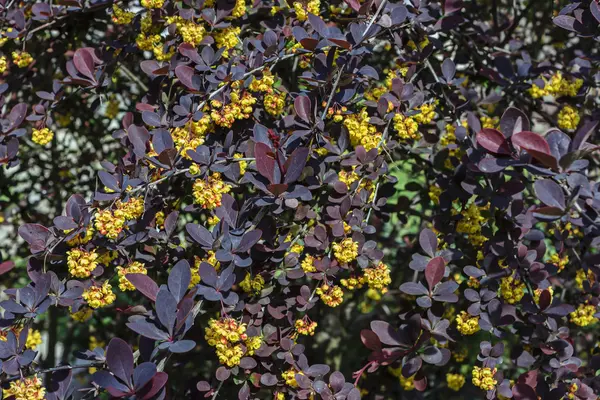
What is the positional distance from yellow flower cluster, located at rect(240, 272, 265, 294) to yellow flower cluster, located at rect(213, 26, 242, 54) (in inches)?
28.6

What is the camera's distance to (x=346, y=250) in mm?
1647

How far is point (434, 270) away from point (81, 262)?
3.00 feet

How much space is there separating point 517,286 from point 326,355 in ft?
5.05

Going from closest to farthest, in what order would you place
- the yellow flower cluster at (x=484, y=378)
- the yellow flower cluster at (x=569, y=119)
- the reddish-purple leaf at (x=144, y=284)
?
1. the reddish-purple leaf at (x=144, y=284)
2. the yellow flower cluster at (x=484, y=378)
3. the yellow flower cluster at (x=569, y=119)

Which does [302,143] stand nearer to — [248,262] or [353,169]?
[353,169]

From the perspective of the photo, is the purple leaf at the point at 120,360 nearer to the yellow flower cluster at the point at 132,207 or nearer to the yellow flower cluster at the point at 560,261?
the yellow flower cluster at the point at 132,207

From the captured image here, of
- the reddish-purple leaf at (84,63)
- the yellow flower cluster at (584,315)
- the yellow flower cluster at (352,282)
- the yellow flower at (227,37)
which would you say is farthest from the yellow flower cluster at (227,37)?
the yellow flower cluster at (584,315)

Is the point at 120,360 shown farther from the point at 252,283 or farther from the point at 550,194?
the point at 550,194

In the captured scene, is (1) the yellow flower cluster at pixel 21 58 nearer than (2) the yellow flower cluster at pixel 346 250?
No

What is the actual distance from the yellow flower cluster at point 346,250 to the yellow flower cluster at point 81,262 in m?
0.61

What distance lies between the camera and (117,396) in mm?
1349

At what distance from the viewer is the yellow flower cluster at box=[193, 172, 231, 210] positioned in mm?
1595

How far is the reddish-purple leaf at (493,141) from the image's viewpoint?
1514 mm

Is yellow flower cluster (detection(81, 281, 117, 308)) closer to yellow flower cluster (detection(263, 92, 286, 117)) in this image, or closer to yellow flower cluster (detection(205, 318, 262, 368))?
yellow flower cluster (detection(205, 318, 262, 368))
